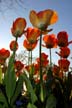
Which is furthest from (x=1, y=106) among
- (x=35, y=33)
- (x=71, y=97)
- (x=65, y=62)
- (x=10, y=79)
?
(x=65, y=62)

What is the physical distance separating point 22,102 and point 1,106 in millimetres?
233

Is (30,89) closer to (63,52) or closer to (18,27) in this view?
(18,27)

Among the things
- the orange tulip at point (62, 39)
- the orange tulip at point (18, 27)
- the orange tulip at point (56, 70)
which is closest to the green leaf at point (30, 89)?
the orange tulip at point (18, 27)

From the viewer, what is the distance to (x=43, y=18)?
191 centimetres

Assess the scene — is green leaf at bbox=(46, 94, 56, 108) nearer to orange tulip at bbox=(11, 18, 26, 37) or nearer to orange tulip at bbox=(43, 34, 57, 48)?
orange tulip at bbox=(11, 18, 26, 37)

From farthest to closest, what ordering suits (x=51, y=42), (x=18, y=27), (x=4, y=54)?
(x=4, y=54), (x=51, y=42), (x=18, y=27)

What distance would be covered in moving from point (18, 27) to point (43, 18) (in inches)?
11.0

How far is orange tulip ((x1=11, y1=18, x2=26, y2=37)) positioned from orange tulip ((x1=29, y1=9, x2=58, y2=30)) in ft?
0.58

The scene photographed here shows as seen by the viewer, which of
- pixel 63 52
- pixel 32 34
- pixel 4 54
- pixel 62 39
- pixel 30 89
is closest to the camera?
pixel 30 89

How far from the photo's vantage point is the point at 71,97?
2021mm

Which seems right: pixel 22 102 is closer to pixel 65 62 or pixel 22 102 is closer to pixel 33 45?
pixel 33 45

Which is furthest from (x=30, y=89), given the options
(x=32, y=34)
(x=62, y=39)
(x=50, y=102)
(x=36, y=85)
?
(x=62, y=39)

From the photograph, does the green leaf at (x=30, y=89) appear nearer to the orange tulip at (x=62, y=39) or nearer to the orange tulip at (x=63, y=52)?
the orange tulip at (x=62, y=39)

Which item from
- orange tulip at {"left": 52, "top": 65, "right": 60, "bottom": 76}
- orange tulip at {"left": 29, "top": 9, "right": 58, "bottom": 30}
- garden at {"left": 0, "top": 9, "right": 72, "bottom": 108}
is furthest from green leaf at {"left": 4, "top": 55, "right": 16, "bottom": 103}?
orange tulip at {"left": 52, "top": 65, "right": 60, "bottom": 76}
